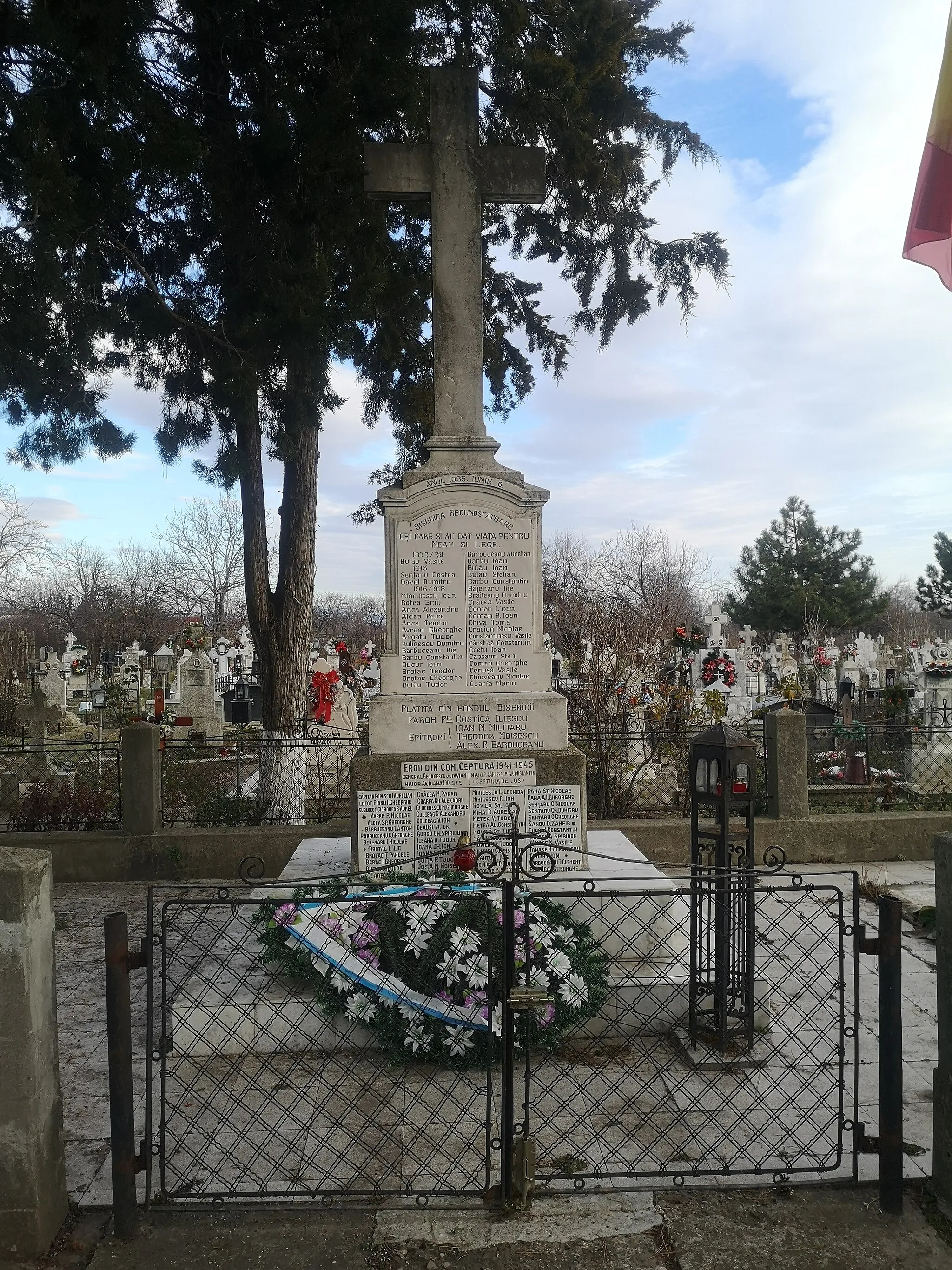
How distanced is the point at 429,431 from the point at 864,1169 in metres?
9.28

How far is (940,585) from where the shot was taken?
39469 mm

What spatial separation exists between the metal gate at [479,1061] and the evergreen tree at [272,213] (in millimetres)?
5706

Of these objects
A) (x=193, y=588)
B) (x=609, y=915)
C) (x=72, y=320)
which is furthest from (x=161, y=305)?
(x=193, y=588)

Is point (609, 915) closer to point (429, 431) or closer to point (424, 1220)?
point (424, 1220)

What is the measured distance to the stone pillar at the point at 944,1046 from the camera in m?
3.06

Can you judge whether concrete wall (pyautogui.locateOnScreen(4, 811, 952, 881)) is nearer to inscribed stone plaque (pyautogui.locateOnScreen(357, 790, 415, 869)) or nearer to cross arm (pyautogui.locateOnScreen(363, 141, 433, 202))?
inscribed stone plaque (pyautogui.locateOnScreen(357, 790, 415, 869))

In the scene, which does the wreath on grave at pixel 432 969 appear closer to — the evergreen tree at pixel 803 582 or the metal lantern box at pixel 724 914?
the metal lantern box at pixel 724 914

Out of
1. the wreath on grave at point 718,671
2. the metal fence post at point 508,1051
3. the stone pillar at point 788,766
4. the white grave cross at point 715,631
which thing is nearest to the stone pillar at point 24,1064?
the metal fence post at point 508,1051

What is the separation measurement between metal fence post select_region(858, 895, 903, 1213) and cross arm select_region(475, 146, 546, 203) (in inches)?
213

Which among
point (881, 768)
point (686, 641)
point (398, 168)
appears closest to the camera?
point (398, 168)

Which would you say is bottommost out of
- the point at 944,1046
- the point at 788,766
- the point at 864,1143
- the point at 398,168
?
the point at 864,1143

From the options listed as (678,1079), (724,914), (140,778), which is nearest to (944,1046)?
(724,914)

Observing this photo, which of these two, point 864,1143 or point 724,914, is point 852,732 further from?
point 864,1143

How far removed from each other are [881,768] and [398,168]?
10.6 m
